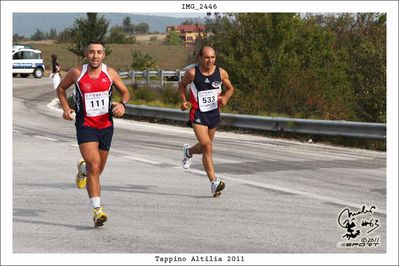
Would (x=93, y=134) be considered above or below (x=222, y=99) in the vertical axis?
below

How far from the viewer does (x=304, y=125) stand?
17.2 meters

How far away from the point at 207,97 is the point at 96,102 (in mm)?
2390

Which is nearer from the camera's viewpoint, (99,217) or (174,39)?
(99,217)

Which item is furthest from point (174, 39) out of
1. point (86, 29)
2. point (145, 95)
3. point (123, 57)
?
point (145, 95)

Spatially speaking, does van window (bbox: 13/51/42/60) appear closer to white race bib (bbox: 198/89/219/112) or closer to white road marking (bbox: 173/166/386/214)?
white road marking (bbox: 173/166/386/214)

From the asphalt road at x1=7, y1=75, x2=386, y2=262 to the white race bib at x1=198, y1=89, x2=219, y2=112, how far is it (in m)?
1.10

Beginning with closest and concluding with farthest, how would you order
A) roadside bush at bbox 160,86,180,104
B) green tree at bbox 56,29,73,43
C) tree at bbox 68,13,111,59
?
1. roadside bush at bbox 160,86,180,104
2. tree at bbox 68,13,111,59
3. green tree at bbox 56,29,73,43

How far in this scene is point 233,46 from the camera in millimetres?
29125

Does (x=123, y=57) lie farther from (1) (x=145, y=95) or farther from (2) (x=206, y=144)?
(2) (x=206, y=144)

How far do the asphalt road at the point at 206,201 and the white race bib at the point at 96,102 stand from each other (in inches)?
45.6

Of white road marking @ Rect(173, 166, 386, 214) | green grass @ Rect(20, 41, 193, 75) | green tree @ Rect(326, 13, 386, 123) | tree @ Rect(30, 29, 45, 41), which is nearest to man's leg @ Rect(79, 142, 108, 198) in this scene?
white road marking @ Rect(173, 166, 386, 214)

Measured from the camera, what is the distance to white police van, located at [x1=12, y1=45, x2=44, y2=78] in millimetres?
59438

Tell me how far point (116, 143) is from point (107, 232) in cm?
906

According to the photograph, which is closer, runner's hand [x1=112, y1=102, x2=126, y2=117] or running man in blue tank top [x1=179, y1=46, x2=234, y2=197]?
runner's hand [x1=112, y1=102, x2=126, y2=117]
